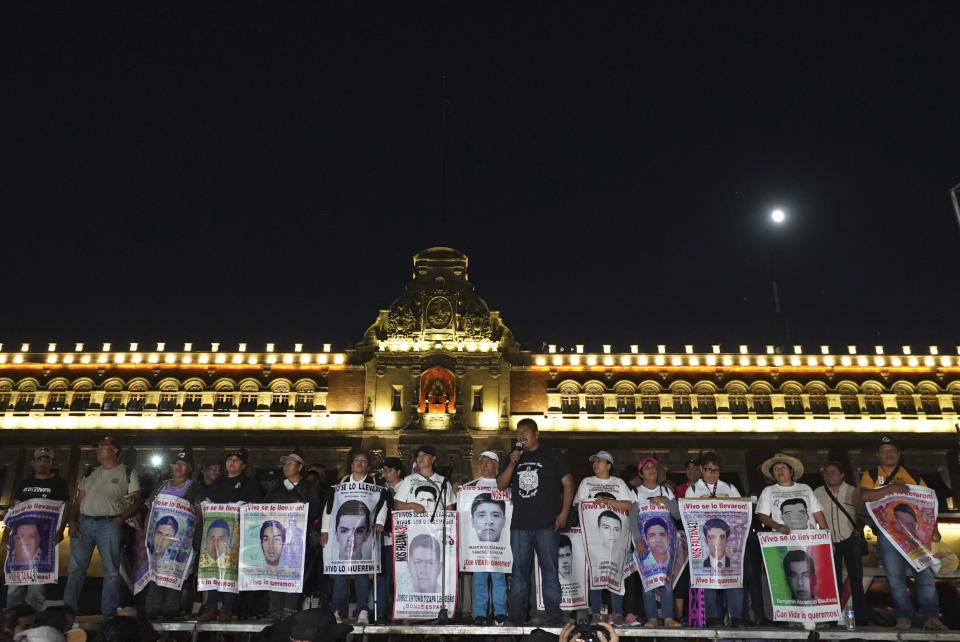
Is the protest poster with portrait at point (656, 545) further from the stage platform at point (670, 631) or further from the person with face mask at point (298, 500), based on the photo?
the person with face mask at point (298, 500)

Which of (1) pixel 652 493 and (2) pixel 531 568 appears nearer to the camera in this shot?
(2) pixel 531 568

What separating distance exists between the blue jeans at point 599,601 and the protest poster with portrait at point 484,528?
142 cm

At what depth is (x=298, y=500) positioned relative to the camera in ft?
37.1

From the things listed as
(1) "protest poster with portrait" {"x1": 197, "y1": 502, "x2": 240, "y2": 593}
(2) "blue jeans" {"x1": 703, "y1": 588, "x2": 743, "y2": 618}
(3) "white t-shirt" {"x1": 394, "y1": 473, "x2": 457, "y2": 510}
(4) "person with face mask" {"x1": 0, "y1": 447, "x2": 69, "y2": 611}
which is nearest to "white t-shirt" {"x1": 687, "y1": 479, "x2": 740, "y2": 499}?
(2) "blue jeans" {"x1": 703, "y1": 588, "x2": 743, "y2": 618}

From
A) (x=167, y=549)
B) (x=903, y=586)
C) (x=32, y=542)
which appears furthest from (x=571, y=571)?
(x=32, y=542)

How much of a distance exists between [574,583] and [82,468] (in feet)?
116

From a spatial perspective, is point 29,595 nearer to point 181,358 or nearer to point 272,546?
point 272,546

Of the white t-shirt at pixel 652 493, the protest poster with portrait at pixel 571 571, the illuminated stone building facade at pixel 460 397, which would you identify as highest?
the illuminated stone building facade at pixel 460 397

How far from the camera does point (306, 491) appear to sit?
11.6 m

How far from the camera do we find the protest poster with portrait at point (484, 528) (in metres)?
10.9

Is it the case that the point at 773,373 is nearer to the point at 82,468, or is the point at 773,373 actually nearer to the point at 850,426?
the point at 850,426

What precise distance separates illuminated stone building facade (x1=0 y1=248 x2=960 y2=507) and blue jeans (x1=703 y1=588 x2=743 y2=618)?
28298 millimetres

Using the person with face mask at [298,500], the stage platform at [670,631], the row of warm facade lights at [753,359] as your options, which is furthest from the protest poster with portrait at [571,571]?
the row of warm facade lights at [753,359]

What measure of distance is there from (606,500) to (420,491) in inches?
113
